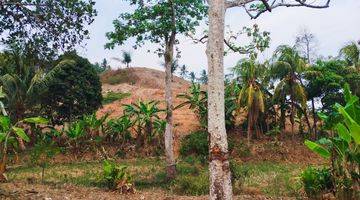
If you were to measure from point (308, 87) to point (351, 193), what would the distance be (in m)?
23.8

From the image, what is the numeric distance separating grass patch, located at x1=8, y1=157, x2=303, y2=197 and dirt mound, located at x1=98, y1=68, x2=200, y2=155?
28.4ft

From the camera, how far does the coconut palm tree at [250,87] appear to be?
96.3ft

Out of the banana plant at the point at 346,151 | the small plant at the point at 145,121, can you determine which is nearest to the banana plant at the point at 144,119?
the small plant at the point at 145,121

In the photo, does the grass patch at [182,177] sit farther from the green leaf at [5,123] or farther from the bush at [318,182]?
the green leaf at [5,123]

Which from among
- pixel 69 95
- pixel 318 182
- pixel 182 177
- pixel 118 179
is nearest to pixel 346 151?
pixel 318 182

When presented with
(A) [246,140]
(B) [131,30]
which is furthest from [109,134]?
(B) [131,30]

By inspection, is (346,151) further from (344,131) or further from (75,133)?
(75,133)

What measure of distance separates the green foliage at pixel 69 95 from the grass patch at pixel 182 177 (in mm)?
6016

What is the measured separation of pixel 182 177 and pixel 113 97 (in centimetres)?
3036

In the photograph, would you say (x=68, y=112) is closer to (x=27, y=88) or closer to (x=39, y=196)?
(x=27, y=88)

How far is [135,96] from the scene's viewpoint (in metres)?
47.6

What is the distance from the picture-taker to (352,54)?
Answer: 33.9m

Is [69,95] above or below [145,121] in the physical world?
above

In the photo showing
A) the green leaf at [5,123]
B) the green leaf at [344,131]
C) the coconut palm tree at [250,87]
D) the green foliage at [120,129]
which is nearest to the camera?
the green leaf at [344,131]
